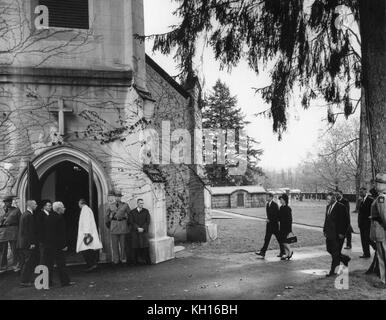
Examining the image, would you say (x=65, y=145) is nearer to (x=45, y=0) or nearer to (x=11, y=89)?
(x=11, y=89)

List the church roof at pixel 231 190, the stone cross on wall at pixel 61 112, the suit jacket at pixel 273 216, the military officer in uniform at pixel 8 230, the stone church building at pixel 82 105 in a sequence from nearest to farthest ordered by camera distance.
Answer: the military officer in uniform at pixel 8 230 < the stone church building at pixel 82 105 < the stone cross on wall at pixel 61 112 < the suit jacket at pixel 273 216 < the church roof at pixel 231 190

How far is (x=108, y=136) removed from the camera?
423 inches

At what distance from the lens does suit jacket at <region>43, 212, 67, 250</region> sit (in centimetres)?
795

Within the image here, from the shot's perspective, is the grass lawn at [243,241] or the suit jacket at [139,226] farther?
the grass lawn at [243,241]

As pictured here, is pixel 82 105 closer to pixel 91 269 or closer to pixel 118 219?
pixel 118 219

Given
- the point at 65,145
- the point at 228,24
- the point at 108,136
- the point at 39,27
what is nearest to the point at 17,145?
the point at 65,145

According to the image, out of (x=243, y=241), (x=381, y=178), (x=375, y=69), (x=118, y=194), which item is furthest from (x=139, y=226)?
(x=375, y=69)

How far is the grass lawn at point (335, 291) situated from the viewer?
680 cm

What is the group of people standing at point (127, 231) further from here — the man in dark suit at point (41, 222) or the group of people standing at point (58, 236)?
the man in dark suit at point (41, 222)

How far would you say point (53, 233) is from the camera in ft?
26.2

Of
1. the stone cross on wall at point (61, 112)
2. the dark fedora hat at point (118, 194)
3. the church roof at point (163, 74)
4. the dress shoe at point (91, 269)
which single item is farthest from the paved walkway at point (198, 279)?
the church roof at point (163, 74)

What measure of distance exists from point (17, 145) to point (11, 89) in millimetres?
1378

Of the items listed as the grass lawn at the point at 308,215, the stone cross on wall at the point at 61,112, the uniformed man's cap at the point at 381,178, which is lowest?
the grass lawn at the point at 308,215

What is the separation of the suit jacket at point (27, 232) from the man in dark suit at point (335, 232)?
19.3 ft
